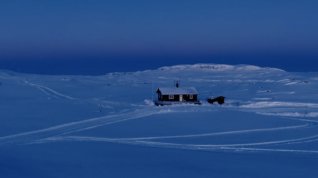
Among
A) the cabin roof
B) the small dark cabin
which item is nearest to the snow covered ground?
the small dark cabin

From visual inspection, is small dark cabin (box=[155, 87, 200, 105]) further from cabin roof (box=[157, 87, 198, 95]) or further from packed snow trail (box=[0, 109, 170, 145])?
packed snow trail (box=[0, 109, 170, 145])

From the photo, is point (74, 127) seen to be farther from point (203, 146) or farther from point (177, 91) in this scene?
point (177, 91)

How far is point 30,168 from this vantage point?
13422 millimetres

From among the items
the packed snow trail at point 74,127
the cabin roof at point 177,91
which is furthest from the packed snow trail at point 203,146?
the cabin roof at point 177,91

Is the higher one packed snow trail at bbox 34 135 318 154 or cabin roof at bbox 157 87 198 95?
cabin roof at bbox 157 87 198 95

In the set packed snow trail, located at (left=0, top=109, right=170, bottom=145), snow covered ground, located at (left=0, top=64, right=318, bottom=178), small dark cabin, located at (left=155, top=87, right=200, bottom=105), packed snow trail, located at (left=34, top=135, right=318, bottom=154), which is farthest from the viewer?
small dark cabin, located at (left=155, top=87, right=200, bottom=105)

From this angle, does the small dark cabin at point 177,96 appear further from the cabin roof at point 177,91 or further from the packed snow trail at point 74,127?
the packed snow trail at point 74,127

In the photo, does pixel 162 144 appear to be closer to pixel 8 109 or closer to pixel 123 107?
pixel 123 107

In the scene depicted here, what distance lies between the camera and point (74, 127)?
23.8 metres

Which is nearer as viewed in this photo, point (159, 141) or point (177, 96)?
point (159, 141)

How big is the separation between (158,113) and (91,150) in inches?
488

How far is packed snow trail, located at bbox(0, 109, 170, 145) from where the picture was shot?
19.8 metres

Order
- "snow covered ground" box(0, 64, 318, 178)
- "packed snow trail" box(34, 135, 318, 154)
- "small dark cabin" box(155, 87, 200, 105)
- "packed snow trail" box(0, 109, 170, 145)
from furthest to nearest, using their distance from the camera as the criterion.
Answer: "small dark cabin" box(155, 87, 200, 105) < "packed snow trail" box(0, 109, 170, 145) < "packed snow trail" box(34, 135, 318, 154) < "snow covered ground" box(0, 64, 318, 178)

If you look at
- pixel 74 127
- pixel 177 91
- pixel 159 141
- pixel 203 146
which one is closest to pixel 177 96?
pixel 177 91
